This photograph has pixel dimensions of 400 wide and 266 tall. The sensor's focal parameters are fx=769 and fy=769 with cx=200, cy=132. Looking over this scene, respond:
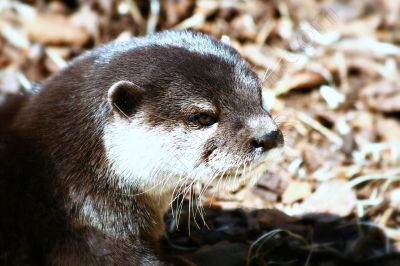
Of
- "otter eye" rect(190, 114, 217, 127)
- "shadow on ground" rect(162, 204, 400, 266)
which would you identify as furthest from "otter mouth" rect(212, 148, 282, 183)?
"shadow on ground" rect(162, 204, 400, 266)

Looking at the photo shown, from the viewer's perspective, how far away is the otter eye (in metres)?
2.86

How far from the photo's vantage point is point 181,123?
9.39 feet

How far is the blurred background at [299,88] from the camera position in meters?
3.62

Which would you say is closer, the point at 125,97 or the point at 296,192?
the point at 125,97

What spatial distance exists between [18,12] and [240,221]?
218 cm

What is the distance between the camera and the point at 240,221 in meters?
3.59

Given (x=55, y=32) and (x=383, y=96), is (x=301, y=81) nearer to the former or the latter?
(x=383, y=96)

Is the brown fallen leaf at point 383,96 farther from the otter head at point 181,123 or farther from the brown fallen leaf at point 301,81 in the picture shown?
the otter head at point 181,123

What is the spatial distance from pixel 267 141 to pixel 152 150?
0.42 m

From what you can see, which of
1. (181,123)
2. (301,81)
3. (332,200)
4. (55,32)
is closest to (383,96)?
(301,81)

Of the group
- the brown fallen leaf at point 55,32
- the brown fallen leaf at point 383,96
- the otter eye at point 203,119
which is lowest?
the otter eye at point 203,119

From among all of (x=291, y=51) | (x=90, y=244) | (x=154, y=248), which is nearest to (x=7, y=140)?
(x=90, y=244)

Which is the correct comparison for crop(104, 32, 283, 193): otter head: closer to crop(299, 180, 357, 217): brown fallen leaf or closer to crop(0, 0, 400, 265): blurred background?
crop(0, 0, 400, 265): blurred background

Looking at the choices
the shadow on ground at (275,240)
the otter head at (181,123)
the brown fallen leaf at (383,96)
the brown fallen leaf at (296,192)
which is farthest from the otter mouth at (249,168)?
the brown fallen leaf at (383,96)
